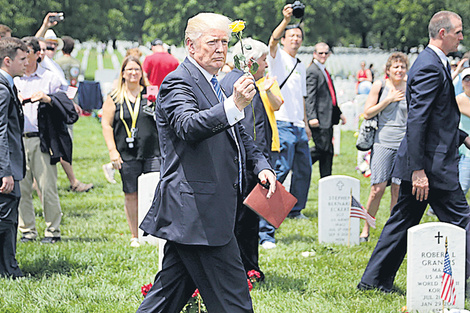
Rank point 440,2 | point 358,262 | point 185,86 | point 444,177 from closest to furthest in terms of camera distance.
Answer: point 185,86, point 444,177, point 358,262, point 440,2

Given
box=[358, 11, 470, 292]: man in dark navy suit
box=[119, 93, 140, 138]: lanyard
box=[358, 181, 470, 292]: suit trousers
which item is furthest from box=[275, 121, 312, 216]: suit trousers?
box=[358, 11, 470, 292]: man in dark navy suit

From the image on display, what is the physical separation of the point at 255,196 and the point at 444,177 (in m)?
1.74

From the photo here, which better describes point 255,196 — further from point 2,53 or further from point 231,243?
point 2,53

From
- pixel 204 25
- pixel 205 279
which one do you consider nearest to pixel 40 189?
pixel 205 279

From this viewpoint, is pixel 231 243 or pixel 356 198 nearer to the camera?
pixel 231 243

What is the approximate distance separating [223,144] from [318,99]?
6139 millimetres

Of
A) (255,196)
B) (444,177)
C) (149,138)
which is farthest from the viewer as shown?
(149,138)

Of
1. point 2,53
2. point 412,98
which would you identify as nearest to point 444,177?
Answer: point 412,98

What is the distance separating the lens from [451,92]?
5.08m

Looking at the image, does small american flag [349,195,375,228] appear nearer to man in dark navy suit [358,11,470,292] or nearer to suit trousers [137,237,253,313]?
man in dark navy suit [358,11,470,292]

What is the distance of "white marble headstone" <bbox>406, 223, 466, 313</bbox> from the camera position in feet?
16.3

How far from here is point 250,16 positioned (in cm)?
5519

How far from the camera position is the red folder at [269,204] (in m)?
4.15

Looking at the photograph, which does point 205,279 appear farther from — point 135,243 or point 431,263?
point 135,243
